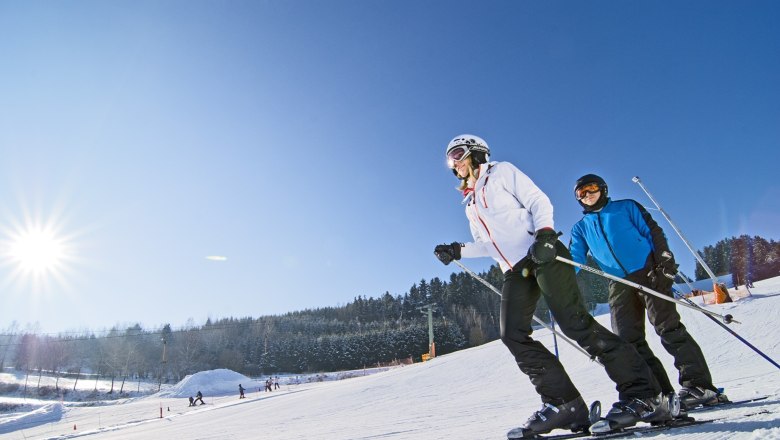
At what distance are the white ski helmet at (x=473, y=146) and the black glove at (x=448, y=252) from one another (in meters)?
0.65

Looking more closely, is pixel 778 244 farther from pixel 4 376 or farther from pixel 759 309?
pixel 4 376

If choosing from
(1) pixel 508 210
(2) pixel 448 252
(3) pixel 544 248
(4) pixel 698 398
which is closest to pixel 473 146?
(1) pixel 508 210

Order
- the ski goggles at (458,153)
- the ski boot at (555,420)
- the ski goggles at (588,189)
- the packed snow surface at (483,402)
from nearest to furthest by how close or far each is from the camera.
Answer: the ski boot at (555,420)
the packed snow surface at (483,402)
the ski goggles at (458,153)
the ski goggles at (588,189)

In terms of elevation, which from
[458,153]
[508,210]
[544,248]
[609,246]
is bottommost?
[544,248]

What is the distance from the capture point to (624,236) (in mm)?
3430

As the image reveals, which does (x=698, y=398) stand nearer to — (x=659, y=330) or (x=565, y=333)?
(x=659, y=330)

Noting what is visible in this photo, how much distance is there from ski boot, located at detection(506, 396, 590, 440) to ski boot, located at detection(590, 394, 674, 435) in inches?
6.0

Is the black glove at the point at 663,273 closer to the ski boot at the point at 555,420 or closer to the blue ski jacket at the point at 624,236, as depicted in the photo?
the blue ski jacket at the point at 624,236

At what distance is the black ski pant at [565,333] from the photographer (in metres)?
2.41

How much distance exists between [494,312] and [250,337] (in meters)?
51.0

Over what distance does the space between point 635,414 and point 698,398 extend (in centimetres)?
118

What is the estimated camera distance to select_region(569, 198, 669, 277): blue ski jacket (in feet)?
11.2

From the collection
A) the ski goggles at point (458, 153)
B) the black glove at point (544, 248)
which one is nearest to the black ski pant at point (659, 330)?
the black glove at point (544, 248)

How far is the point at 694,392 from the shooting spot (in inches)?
120
